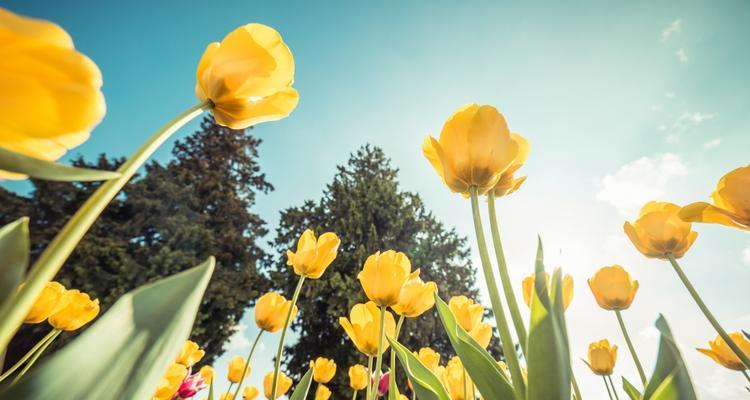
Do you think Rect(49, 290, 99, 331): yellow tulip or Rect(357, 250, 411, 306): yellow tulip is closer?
Rect(357, 250, 411, 306): yellow tulip

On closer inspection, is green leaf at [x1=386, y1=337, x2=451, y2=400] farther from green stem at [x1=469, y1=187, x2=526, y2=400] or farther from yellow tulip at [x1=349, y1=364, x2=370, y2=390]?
yellow tulip at [x1=349, y1=364, x2=370, y2=390]

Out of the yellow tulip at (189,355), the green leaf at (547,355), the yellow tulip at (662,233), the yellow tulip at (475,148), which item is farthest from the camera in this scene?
the yellow tulip at (189,355)

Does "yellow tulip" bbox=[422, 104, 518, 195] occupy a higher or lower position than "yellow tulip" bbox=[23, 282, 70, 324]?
higher

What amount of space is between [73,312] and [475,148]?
1.73m

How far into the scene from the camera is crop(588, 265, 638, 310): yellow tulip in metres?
1.15

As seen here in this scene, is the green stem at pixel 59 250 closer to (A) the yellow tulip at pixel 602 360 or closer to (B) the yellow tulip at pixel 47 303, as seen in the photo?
(B) the yellow tulip at pixel 47 303

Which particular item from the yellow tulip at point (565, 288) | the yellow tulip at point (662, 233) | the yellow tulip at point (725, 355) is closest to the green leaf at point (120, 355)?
the yellow tulip at point (565, 288)

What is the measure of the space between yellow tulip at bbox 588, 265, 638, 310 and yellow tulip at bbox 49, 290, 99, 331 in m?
1.94

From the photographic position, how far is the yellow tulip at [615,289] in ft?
3.78

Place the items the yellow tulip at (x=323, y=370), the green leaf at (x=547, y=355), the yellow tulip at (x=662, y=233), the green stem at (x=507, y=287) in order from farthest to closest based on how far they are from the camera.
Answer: the yellow tulip at (x=323, y=370), the yellow tulip at (x=662, y=233), the green stem at (x=507, y=287), the green leaf at (x=547, y=355)

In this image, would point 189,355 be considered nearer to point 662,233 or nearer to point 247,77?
point 247,77

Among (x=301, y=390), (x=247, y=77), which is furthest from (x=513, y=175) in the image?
(x=301, y=390)

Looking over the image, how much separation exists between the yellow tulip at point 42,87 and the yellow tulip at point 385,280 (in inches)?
38.3

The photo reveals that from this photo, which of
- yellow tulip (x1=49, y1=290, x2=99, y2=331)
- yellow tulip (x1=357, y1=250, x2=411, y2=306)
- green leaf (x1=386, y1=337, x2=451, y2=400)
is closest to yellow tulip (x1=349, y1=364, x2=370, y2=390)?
yellow tulip (x1=357, y1=250, x2=411, y2=306)
